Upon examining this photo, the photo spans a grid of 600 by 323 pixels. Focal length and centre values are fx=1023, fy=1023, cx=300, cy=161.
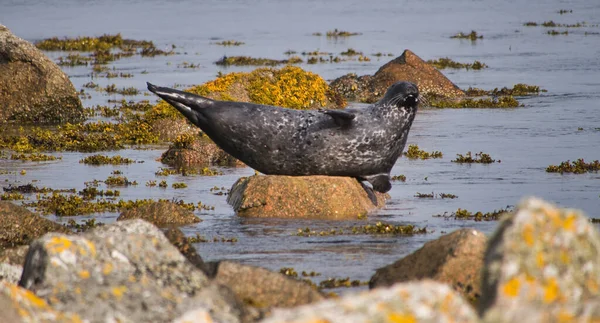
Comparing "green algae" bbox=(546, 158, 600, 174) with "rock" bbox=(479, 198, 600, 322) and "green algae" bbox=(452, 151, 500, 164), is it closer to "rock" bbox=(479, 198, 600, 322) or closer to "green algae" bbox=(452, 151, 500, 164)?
"green algae" bbox=(452, 151, 500, 164)

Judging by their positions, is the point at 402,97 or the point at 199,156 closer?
the point at 402,97

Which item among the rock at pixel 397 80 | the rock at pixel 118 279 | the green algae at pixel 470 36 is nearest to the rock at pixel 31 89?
the rock at pixel 397 80

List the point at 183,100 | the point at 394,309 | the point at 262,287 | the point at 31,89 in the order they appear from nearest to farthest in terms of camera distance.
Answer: the point at 394,309 < the point at 262,287 < the point at 183,100 < the point at 31,89

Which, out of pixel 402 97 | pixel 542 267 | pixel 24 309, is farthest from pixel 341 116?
pixel 542 267

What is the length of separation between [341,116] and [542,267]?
23.2 feet

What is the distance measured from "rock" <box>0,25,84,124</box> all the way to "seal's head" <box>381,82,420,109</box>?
39.4ft

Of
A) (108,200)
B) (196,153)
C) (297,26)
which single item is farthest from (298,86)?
(297,26)

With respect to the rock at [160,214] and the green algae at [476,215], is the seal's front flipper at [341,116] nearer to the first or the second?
the green algae at [476,215]

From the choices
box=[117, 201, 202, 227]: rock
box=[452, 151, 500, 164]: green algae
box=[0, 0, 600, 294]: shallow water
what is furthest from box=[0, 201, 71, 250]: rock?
box=[452, 151, 500, 164]: green algae

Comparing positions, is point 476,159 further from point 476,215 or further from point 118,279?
point 118,279

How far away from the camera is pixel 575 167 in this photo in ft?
48.4

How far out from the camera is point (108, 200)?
1339 cm

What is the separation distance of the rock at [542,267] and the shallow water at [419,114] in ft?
13.0

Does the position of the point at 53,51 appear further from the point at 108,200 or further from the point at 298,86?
the point at 108,200
